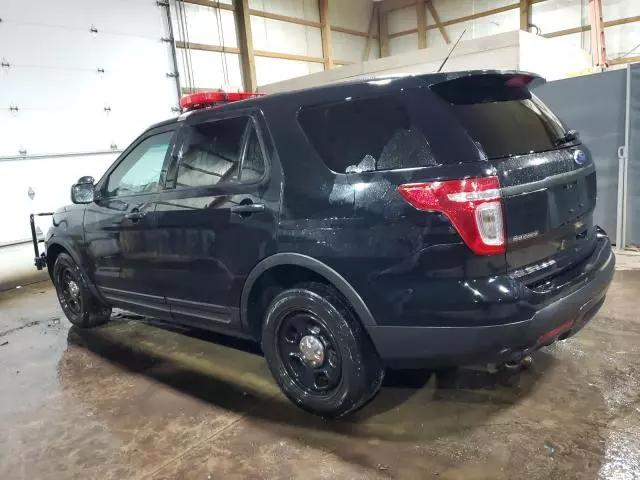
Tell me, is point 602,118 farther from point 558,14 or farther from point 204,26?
point 558,14

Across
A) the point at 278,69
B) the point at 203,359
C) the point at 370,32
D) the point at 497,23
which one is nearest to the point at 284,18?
the point at 278,69

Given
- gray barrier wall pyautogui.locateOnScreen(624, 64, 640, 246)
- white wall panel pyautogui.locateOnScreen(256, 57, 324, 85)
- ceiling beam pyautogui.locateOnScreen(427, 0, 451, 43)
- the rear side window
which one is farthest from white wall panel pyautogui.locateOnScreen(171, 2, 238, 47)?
the rear side window

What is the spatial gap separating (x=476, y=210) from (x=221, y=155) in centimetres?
159

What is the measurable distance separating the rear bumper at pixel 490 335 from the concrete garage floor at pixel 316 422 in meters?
0.44

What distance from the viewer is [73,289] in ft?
15.1

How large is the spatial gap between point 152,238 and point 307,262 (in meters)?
1.42

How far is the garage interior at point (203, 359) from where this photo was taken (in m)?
2.42

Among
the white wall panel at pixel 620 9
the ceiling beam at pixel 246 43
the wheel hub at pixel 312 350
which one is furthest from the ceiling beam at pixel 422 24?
the wheel hub at pixel 312 350

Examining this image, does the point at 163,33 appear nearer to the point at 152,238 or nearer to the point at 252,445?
the point at 152,238

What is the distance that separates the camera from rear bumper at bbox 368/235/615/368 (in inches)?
83.9

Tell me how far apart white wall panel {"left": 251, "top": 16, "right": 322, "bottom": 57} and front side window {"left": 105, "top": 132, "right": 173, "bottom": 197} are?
29.0 feet

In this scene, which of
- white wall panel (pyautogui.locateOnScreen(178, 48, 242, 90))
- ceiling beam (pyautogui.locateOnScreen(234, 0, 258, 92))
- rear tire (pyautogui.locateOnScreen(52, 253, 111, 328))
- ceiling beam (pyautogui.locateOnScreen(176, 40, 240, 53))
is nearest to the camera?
rear tire (pyautogui.locateOnScreen(52, 253, 111, 328))

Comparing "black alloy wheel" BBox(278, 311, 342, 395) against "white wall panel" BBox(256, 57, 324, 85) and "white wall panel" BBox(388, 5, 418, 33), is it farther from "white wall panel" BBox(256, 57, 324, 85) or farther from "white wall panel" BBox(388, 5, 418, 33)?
"white wall panel" BBox(388, 5, 418, 33)

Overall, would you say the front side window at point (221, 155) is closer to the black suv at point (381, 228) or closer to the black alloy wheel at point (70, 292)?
the black suv at point (381, 228)
